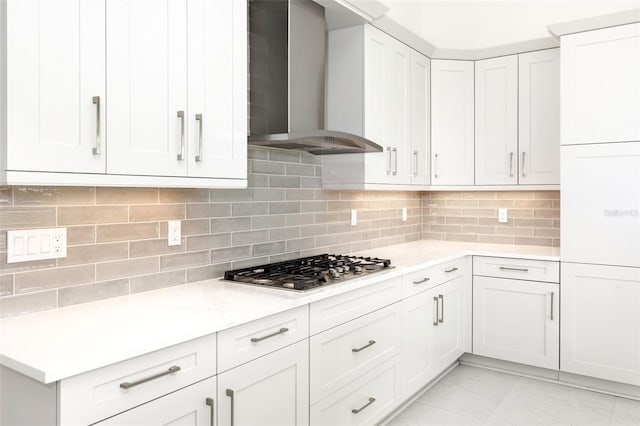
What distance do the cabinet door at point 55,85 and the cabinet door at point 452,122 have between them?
9.52 feet

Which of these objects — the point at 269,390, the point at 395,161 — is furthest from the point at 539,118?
the point at 269,390

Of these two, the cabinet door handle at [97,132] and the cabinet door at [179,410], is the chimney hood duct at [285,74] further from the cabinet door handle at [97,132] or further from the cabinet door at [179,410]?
the cabinet door at [179,410]

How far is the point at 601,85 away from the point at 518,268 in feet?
4.42

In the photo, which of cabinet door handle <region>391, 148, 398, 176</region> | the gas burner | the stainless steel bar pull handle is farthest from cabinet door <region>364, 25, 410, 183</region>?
the stainless steel bar pull handle

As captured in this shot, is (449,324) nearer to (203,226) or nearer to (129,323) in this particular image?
(203,226)

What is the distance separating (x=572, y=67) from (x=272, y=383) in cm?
284

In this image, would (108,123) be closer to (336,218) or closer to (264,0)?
(264,0)

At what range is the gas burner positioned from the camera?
226cm

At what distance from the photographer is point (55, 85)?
148 cm

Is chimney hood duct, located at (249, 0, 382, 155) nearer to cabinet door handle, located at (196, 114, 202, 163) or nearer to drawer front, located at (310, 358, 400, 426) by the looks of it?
cabinet door handle, located at (196, 114, 202, 163)

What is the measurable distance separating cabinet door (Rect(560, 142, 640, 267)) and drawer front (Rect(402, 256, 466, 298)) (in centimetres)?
71

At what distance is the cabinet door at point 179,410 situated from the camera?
55.9 inches

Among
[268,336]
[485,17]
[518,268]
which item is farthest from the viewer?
[485,17]

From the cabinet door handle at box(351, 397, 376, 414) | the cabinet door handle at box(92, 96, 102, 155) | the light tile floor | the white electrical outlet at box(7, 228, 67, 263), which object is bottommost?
the light tile floor
